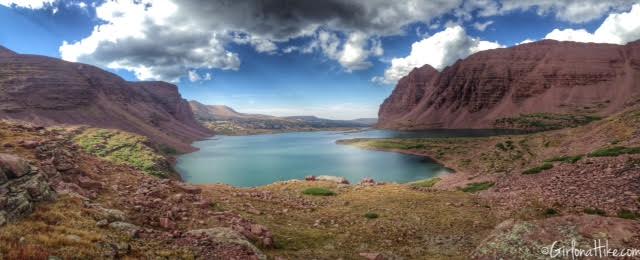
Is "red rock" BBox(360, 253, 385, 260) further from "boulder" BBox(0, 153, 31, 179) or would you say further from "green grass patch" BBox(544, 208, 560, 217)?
"boulder" BBox(0, 153, 31, 179)

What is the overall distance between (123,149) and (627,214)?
464 ft

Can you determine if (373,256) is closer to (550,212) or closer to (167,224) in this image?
(167,224)

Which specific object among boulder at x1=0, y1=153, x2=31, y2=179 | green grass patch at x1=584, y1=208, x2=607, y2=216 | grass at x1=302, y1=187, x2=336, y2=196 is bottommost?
grass at x1=302, y1=187, x2=336, y2=196

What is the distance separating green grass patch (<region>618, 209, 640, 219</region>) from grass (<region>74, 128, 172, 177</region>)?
93.3 meters

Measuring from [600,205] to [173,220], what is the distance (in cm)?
2164

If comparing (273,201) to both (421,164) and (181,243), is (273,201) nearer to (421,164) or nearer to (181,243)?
(181,243)

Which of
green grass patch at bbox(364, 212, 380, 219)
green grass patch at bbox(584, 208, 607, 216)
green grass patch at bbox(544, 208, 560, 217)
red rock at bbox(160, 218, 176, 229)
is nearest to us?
red rock at bbox(160, 218, 176, 229)

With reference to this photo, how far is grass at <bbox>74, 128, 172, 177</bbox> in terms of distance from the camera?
323 feet

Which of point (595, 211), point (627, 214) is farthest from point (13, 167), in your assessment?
point (627, 214)

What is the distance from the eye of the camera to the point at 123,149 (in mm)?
124312

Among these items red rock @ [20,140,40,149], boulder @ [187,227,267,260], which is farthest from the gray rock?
red rock @ [20,140,40,149]

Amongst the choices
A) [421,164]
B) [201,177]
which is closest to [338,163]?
[421,164]

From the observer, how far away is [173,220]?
574 inches

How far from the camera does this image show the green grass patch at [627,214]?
1498cm
